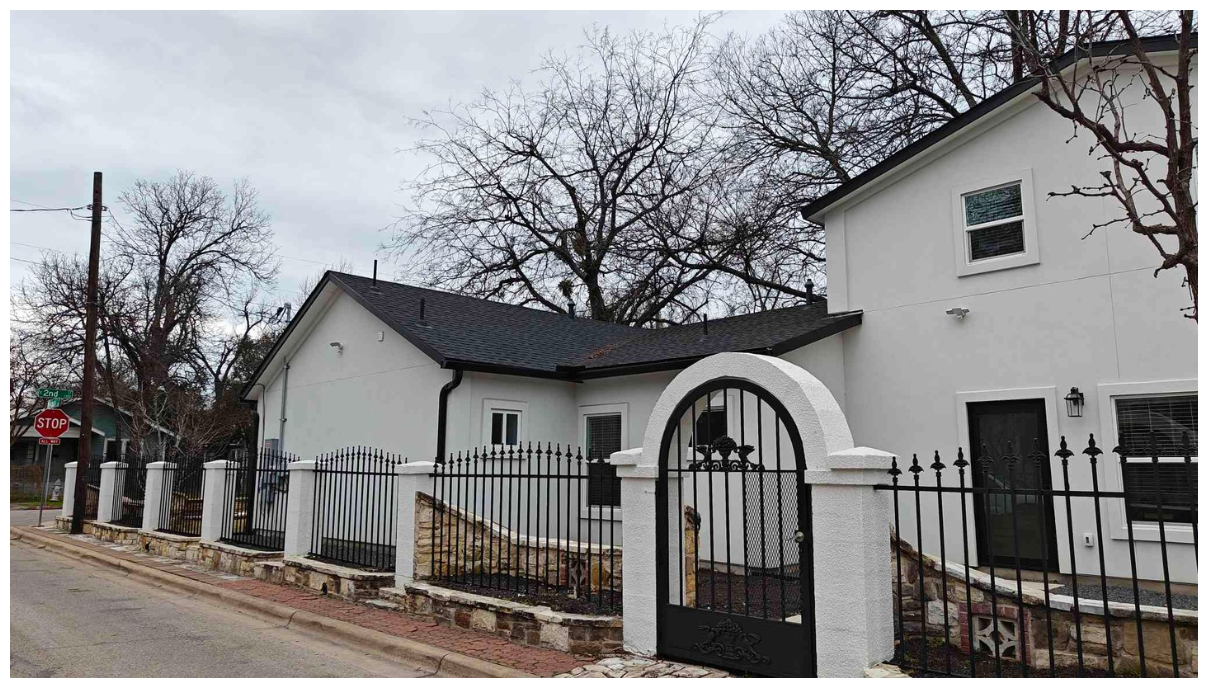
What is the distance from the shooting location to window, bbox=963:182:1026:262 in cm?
992

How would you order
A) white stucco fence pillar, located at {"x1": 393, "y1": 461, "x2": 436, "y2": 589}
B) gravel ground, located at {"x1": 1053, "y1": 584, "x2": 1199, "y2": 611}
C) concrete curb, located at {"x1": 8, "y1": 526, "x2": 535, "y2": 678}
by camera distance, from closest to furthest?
concrete curb, located at {"x1": 8, "y1": 526, "x2": 535, "y2": 678} → gravel ground, located at {"x1": 1053, "y1": 584, "x2": 1199, "y2": 611} → white stucco fence pillar, located at {"x1": 393, "y1": 461, "x2": 436, "y2": 589}

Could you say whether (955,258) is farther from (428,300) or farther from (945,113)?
(945,113)

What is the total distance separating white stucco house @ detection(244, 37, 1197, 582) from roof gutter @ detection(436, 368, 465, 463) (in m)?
0.03

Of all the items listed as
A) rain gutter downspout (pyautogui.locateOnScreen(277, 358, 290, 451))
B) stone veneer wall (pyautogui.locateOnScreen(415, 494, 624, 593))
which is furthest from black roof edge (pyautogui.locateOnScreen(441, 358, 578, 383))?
rain gutter downspout (pyautogui.locateOnScreen(277, 358, 290, 451))

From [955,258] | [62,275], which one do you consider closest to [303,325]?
[955,258]

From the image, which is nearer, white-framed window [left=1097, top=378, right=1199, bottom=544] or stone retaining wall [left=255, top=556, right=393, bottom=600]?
white-framed window [left=1097, top=378, right=1199, bottom=544]

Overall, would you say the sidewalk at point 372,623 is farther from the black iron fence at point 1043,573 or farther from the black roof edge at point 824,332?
the black roof edge at point 824,332

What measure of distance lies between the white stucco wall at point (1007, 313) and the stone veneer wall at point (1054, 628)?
7.01 feet

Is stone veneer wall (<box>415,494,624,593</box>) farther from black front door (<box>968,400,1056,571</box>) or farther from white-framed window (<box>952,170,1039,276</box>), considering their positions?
white-framed window (<box>952,170,1039,276</box>)

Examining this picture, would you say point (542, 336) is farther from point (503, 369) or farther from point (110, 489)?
point (110, 489)

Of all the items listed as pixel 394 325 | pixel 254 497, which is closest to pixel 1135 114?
pixel 394 325

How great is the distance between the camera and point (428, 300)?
53.0ft

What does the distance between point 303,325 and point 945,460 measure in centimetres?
1254

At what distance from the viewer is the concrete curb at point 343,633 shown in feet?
22.1
